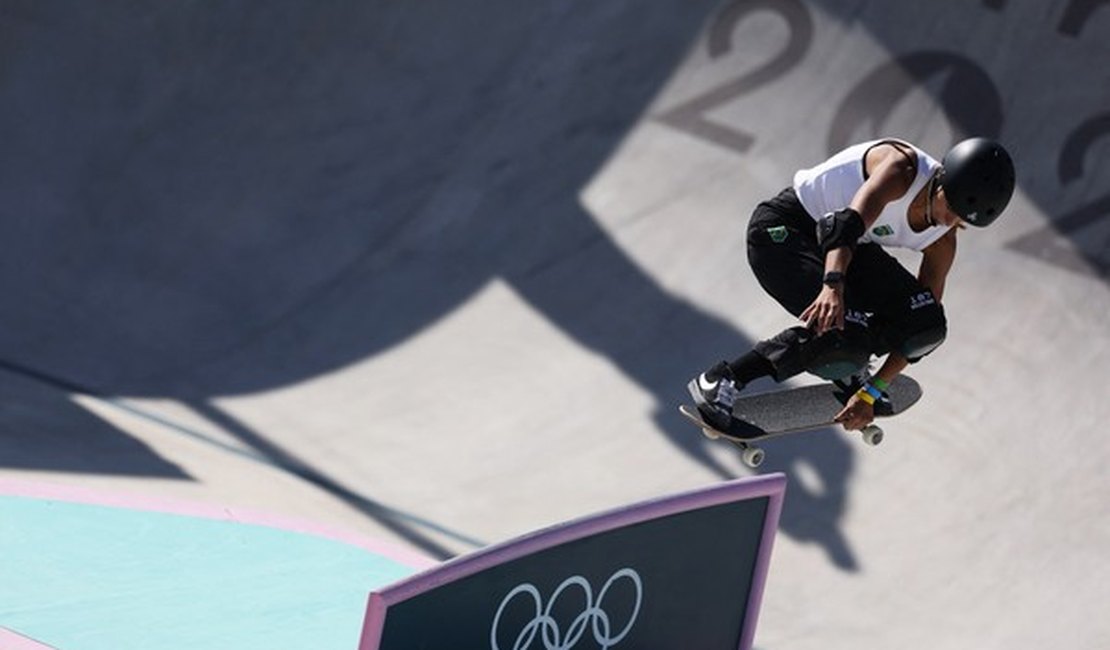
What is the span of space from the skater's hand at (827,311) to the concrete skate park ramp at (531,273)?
281cm

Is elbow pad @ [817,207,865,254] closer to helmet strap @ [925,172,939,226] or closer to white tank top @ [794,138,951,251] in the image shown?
white tank top @ [794,138,951,251]

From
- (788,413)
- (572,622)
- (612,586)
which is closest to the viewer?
(572,622)

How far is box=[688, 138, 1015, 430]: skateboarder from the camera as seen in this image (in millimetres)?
7121

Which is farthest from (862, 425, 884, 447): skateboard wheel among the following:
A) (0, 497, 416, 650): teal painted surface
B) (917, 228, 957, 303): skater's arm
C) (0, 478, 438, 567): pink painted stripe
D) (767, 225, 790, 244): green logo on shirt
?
(0, 478, 438, 567): pink painted stripe

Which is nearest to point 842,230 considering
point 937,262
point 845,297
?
point 845,297

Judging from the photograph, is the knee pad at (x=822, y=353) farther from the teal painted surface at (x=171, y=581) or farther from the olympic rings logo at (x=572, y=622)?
the teal painted surface at (x=171, y=581)

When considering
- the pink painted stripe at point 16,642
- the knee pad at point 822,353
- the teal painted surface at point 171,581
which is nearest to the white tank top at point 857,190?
the knee pad at point 822,353

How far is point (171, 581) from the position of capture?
27.6 feet

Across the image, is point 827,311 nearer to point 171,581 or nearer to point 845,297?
point 845,297

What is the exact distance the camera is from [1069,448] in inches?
427

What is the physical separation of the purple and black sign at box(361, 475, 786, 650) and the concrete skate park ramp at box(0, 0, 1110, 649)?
2924mm

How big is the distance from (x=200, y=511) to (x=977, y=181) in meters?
4.21

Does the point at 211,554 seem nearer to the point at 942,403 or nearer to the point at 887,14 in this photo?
the point at 942,403

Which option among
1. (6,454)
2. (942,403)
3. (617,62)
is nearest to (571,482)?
(942,403)
